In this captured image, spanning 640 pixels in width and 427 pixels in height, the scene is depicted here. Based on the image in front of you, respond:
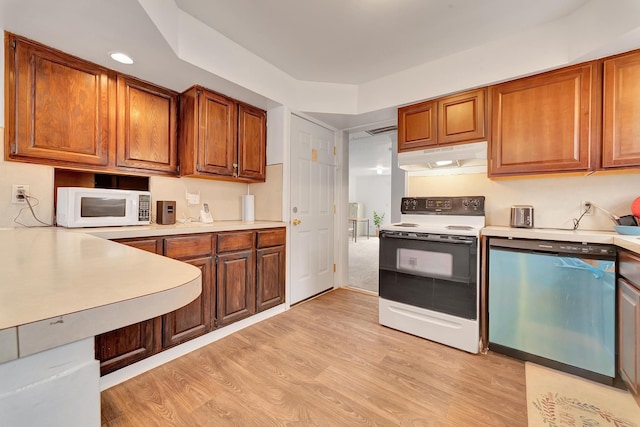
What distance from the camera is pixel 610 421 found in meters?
1.40

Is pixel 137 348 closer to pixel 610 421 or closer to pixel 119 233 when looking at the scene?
pixel 119 233

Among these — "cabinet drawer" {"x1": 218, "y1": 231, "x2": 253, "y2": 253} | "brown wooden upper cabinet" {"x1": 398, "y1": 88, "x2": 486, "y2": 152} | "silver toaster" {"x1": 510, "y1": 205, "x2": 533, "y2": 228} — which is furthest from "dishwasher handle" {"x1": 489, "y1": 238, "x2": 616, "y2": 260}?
"cabinet drawer" {"x1": 218, "y1": 231, "x2": 253, "y2": 253}

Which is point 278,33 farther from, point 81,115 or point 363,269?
point 363,269

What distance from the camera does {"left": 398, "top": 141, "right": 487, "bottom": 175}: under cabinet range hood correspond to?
2.30m

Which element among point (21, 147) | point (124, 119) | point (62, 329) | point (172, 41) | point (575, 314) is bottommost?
point (575, 314)

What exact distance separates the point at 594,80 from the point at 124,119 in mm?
3512

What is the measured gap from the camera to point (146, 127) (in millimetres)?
2291

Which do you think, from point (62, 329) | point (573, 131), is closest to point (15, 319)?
point (62, 329)

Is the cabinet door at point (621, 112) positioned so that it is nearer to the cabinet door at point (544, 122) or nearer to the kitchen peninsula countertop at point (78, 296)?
the cabinet door at point (544, 122)

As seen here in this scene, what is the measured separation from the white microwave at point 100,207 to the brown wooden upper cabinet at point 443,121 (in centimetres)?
239

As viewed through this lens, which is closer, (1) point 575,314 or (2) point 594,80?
(1) point 575,314

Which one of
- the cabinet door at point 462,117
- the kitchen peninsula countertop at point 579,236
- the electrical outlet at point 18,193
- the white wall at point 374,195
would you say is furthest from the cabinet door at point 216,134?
the white wall at point 374,195

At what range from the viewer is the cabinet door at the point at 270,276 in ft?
8.43

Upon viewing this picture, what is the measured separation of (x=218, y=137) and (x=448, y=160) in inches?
84.6
